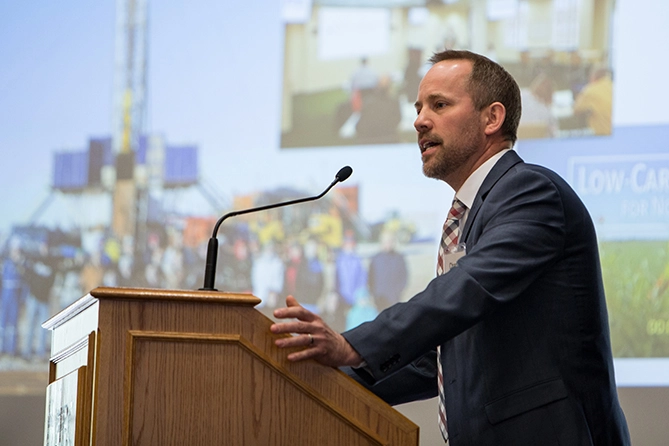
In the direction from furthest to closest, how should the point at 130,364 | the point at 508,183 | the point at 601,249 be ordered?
the point at 601,249
the point at 508,183
the point at 130,364

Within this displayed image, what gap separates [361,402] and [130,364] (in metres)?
0.43

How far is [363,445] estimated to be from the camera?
1.60 m

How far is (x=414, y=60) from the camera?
13.1ft

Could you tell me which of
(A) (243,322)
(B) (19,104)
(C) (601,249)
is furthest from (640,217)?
(B) (19,104)

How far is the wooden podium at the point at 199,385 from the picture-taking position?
1479mm

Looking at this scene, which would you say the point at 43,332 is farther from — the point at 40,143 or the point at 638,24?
the point at 638,24

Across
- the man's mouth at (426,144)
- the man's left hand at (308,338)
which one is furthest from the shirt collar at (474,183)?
the man's left hand at (308,338)

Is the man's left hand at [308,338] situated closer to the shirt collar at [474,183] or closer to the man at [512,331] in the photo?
the man at [512,331]

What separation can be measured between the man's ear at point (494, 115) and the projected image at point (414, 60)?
1.81m

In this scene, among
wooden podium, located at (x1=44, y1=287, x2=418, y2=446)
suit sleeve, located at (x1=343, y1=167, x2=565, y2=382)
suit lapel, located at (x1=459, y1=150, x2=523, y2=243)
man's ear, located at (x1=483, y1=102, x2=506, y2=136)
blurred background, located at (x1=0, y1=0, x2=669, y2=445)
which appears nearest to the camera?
wooden podium, located at (x1=44, y1=287, x2=418, y2=446)

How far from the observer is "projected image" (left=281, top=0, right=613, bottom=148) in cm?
388

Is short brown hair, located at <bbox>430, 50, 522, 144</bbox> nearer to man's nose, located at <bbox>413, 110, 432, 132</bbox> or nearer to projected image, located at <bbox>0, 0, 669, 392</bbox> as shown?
man's nose, located at <bbox>413, 110, 432, 132</bbox>

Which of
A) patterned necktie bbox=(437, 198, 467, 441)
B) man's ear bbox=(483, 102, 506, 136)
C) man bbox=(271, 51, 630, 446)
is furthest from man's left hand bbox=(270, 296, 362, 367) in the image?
man's ear bbox=(483, 102, 506, 136)

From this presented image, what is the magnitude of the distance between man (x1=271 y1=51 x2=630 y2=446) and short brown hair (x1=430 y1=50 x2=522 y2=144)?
0.79 feet
